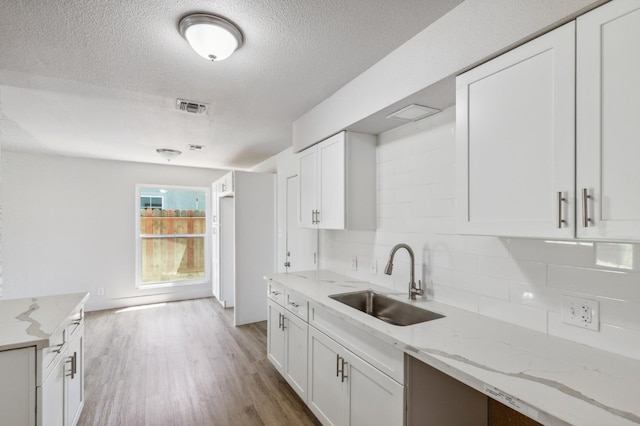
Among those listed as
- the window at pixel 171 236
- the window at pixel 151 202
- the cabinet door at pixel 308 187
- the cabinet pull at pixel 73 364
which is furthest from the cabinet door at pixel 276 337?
the window at pixel 151 202

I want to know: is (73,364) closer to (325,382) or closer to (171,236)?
(325,382)

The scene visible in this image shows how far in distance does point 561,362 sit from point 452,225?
0.89 meters

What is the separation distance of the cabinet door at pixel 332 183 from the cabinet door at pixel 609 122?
59.8 inches

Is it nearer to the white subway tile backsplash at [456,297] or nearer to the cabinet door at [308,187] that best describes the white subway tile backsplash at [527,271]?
the white subway tile backsplash at [456,297]

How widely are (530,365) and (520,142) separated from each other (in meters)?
0.86

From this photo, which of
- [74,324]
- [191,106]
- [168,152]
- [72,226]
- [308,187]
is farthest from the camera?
[72,226]

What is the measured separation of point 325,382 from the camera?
2.01 metres

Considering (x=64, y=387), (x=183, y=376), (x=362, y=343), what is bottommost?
(x=183, y=376)

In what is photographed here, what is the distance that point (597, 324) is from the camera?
1245mm

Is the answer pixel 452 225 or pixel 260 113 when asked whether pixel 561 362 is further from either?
pixel 260 113

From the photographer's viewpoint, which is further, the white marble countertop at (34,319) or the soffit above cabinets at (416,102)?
the soffit above cabinets at (416,102)

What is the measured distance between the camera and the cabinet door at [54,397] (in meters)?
1.50

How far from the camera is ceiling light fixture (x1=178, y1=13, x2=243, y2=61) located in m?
1.54

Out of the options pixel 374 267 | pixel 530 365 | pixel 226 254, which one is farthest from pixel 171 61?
pixel 226 254
